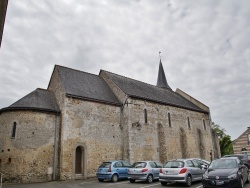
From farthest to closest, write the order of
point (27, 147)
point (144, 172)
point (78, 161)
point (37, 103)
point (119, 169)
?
point (78, 161) < point (37, 103) < point (27, 147) < point (119, 169) < point (144, 172)

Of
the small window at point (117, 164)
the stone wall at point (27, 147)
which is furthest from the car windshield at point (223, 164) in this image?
the stone wall at point (27, 147)

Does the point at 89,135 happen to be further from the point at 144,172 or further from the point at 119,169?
the point at 144,172

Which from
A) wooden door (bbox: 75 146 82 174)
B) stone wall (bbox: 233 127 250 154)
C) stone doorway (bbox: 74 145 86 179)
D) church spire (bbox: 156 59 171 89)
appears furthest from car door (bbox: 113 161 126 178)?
stone wall (bbox: 233 127 250 154)

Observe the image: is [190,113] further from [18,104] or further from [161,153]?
[18,104]

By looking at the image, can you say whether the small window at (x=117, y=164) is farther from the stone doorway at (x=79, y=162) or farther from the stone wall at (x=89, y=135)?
the stone doorway at (x=79, y=162)

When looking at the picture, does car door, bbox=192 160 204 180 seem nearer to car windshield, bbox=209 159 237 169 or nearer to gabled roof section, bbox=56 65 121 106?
car windshield, bbox=209 159 237 169

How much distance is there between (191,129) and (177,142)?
11.5 ft

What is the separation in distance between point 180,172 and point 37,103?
11271 mm

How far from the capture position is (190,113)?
26016 millimetres

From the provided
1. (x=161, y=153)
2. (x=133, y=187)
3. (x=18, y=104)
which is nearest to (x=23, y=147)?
(x=18, y=104)

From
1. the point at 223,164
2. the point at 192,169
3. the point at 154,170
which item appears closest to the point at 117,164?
the point at 154,170

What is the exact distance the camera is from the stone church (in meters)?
14.8

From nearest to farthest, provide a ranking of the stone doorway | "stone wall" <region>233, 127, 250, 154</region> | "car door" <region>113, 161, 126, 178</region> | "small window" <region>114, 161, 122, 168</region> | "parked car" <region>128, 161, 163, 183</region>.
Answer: "parked car" <region>128, 161, 163, 183</region>
"car door" <region>113, 161, 126, 178</region>
"small window" <region>114, 161, 122, 168</region>
the stone doorway
"stone wall" <region>233, 127, 250, 154</region>

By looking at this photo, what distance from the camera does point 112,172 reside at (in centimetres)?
1354
